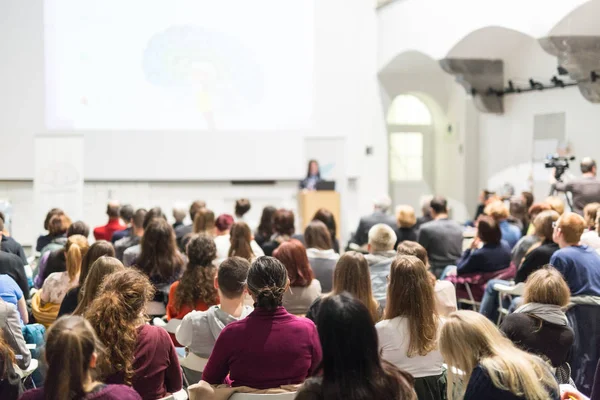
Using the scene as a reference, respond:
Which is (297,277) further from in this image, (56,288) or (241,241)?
(56,288)

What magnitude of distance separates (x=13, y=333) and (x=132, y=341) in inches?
36.5

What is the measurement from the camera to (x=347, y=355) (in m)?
2.15

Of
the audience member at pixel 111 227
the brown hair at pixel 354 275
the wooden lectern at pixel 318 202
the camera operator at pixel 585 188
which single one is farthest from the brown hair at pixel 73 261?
the wooden lectern at pixel 318 202

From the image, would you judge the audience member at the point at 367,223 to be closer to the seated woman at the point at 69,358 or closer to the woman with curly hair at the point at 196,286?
the woman with curly hair at the point at 196,286

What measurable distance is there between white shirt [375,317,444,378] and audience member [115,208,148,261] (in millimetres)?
3545

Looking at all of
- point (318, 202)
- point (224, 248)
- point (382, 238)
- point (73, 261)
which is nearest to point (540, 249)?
point (382, 238)

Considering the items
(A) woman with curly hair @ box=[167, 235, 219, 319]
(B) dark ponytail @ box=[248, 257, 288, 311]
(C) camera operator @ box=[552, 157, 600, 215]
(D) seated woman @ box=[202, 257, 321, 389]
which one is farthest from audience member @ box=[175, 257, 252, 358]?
(C) camera operator @ box=[552, 157, 600, 215]

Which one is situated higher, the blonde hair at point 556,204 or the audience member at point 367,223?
the blonde hair at point 556,204

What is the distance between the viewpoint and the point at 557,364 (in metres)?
3.59

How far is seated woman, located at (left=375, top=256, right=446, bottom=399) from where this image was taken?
3.33 metres

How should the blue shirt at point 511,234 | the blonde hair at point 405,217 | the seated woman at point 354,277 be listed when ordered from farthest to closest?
the blonde hair at point 405,217, the blue shirt at point 511,234, the seated woman at point 354,277

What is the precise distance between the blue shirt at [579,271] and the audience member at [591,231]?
48cm

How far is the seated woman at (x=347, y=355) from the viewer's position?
214cm

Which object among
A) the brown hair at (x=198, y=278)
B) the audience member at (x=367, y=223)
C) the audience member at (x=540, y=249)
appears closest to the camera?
the brown hair at (x=198, y=278)
